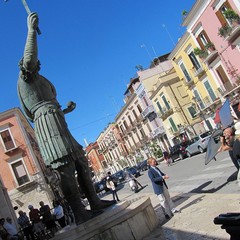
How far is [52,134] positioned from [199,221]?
8.59 feet

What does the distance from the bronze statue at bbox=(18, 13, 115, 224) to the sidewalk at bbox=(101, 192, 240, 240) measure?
1072 mm

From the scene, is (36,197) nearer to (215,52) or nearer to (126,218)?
(215,52)

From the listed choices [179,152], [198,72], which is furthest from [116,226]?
[198,72]

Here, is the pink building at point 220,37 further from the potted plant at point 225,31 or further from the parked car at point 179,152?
the parked car at point 179,152

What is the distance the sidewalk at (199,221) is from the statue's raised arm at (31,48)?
314 centimetres

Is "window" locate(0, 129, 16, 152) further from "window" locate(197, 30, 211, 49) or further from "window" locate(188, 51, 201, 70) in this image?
"window" locate(197, 30, 211, 49)

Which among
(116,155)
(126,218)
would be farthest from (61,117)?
(116,155)

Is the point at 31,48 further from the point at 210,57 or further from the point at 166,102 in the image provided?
the point at 166,102

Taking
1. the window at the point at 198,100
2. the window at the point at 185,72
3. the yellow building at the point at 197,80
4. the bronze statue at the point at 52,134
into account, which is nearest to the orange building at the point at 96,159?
the yellow building at the point at 197,80

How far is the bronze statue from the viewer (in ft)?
16.8

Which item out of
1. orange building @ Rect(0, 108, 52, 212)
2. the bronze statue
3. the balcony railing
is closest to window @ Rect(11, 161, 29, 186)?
orange building @ Rect(0, 108, 52, 212)

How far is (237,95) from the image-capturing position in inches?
1109

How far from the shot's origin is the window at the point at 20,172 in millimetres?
35156

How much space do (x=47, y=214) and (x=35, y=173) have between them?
23667mm
